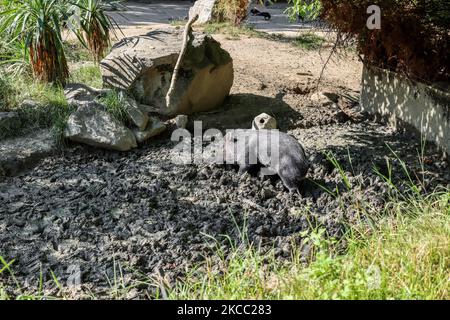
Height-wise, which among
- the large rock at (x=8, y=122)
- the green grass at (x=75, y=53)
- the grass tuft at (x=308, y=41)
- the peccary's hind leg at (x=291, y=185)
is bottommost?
the peccary's hind leg at (x=291, y=185)

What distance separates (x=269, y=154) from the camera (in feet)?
14.7

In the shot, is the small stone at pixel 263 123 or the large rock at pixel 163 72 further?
the large rock at pixel 163 72

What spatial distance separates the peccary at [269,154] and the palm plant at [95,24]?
2725 mm

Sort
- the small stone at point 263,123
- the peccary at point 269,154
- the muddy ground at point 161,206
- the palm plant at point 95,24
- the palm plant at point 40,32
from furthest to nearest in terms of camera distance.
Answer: the palm plant at point 95,24 → the palm plant at point 40,32 → the small stone at point 263,123 → the peccary at point 269,154 → the muddy ground at point 161,206

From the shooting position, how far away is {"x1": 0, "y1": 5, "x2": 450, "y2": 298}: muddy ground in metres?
3.61

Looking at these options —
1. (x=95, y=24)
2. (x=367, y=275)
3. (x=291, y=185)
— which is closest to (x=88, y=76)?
(x=95, y=24)

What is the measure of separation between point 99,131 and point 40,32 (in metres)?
1.44

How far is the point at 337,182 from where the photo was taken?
15.0 ft

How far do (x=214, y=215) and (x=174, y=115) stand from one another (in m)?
2.07

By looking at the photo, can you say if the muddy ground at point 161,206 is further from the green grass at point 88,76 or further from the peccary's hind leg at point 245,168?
the green grass at point 88,76

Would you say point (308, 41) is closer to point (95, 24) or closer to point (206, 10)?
point (206, 10)

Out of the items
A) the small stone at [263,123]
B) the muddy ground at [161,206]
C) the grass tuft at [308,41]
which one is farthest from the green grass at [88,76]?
the grass tuft at [308,41]

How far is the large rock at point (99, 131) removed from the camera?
5289 millimetres
